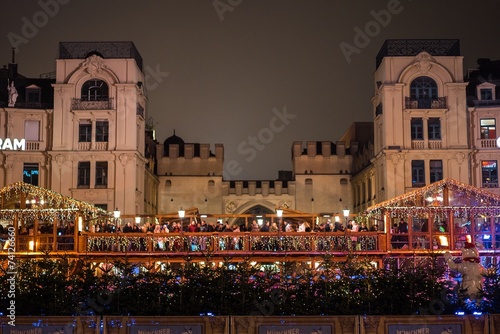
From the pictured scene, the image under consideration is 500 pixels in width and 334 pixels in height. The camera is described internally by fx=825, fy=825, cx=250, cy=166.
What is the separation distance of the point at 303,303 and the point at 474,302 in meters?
4.83

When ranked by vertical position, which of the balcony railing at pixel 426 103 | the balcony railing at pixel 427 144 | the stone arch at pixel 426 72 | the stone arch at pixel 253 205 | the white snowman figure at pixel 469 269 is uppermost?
the stone arch at pixel 426 72

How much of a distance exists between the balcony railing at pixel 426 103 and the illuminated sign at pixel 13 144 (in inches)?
1246

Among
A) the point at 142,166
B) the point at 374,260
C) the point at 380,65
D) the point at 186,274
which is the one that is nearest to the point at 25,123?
the point at 142,166

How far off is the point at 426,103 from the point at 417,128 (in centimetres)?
215

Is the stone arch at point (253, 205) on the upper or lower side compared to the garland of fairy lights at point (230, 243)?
upper

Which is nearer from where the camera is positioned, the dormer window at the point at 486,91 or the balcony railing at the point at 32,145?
the balcony railing at the point at 32,145

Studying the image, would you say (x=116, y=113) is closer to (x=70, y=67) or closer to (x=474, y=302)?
(x=70, y=67)

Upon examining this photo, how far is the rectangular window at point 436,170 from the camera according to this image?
66812 millimetres

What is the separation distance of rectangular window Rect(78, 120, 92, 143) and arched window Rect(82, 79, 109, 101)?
2.09m

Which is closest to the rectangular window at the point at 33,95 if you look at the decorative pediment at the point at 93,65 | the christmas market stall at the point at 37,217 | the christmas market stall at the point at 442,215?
the decorative pediment at the point at 93,65

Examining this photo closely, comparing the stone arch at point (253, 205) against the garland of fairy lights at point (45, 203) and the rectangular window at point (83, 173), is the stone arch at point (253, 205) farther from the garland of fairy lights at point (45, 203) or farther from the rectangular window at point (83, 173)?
the garland of fairy lights at point (45, 203)

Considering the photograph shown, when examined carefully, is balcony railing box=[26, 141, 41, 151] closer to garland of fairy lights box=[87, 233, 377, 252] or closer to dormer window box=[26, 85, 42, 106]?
dormer window box=[26, 85, 42, 106]

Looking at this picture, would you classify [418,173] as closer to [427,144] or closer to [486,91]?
[427,144]

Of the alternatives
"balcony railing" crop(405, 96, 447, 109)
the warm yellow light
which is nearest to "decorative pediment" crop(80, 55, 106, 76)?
"balcony railing" crop(405, 96, 447, 109)
